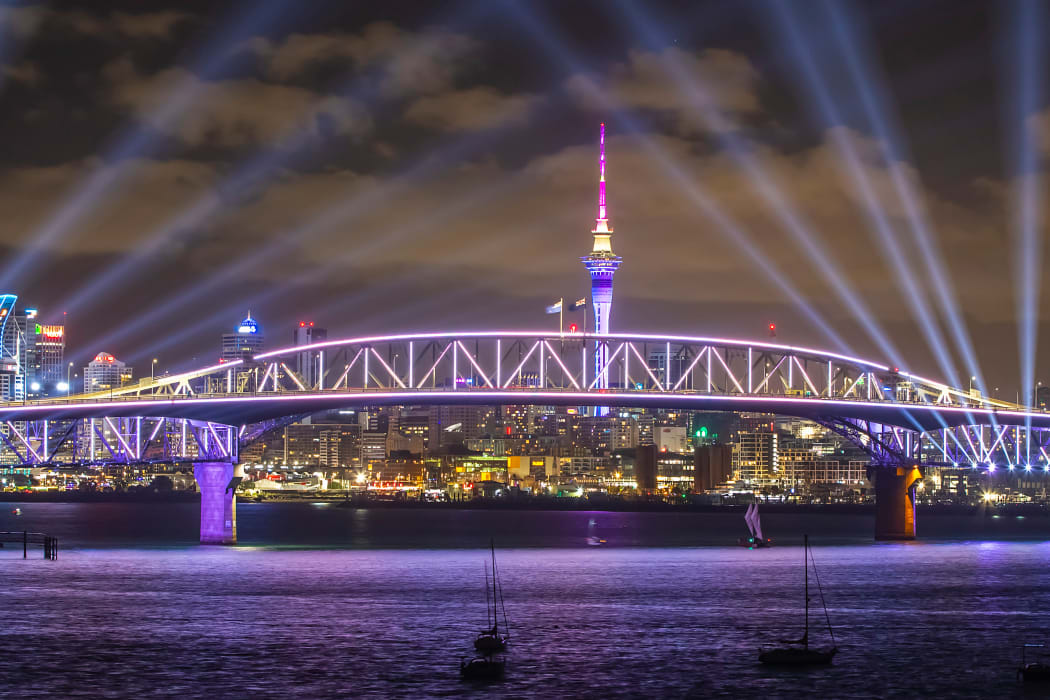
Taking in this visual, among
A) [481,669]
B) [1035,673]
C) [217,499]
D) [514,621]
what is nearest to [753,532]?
[217,499]

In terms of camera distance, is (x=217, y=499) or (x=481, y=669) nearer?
(x=481, y=669)

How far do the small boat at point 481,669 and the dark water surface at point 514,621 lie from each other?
0.57 metres

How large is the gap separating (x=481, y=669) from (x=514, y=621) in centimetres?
1661

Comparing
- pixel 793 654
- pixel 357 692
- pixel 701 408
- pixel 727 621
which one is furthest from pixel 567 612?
pixel 701 408

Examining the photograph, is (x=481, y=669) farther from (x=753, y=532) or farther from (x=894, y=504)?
(x=894, y=504)

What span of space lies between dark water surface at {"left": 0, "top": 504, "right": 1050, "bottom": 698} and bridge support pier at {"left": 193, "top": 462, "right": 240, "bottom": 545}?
3.90 metres

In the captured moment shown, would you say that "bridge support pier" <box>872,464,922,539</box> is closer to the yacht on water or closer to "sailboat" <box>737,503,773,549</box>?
"sailboat" <box>737,503,773,549</box>

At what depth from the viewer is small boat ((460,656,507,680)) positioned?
54.6 meters

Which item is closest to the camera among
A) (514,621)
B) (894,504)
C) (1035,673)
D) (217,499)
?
(1035,673)

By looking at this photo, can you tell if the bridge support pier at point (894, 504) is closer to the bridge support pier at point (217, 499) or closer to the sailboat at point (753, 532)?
the sailboat at point (753, 532)

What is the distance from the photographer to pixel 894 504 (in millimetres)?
148125

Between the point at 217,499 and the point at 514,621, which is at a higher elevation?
the point at 217,499

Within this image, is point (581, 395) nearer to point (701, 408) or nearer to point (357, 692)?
point (701, 408)

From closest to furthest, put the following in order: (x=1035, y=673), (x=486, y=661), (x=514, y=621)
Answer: (x=1035, y=673) → (x=486, y=661) → (x=514, y=621)
